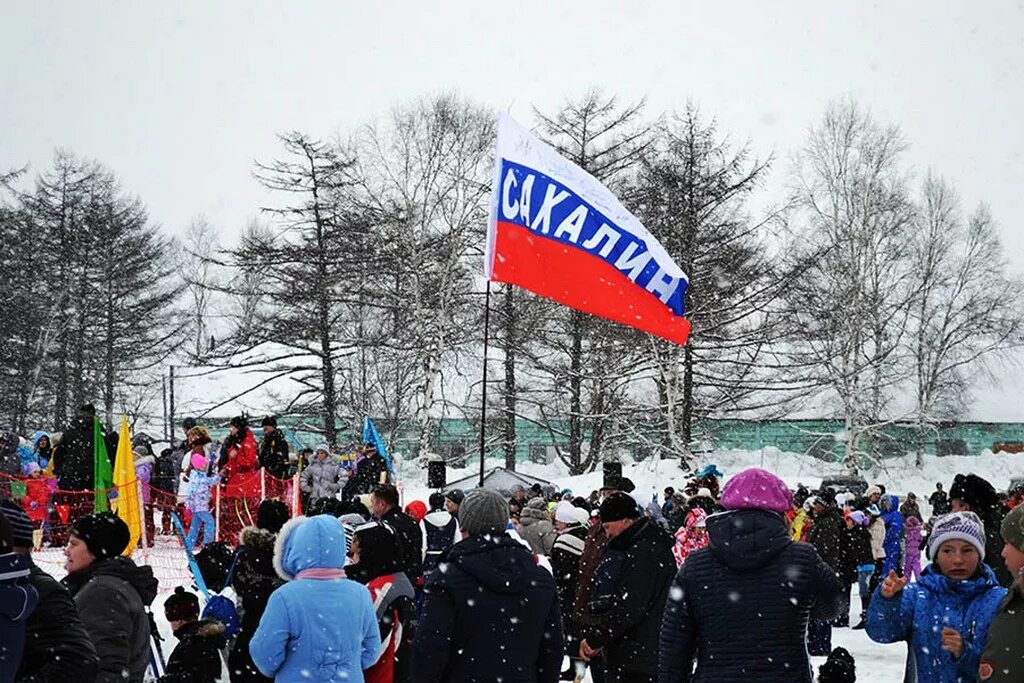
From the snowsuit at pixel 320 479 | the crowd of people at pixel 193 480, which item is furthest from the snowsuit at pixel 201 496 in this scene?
the snowsuit at pixel 320 479

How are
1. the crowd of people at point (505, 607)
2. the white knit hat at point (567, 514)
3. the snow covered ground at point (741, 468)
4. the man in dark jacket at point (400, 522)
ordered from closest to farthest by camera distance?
the crowd of people at point (505, 607)
the man in dark jacket at point (400, 522)
the white knit hat at point (567, 514)
the snow covered ground at point (741, 468)

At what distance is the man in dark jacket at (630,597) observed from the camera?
218 inches

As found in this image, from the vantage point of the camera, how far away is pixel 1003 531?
13.8ft

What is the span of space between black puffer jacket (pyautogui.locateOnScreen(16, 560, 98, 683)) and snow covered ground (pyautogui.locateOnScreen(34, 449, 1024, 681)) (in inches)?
349

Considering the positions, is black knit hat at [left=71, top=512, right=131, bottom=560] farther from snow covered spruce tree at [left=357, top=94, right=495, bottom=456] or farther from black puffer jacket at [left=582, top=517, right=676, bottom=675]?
snow covered spruce tree at [left=357, top=94, right=495, bottom=456]

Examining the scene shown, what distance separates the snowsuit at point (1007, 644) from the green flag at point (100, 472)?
11.9 metres

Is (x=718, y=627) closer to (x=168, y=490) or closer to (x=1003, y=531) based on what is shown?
(x=1003, y=531)

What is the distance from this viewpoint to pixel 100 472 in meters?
14.1

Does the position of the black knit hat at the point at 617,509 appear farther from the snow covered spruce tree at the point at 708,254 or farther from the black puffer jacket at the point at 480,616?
the snow covered spruce tree at the point at 708,254

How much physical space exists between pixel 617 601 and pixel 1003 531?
1.93 meters

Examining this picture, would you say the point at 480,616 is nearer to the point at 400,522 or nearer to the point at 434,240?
the point at 400,522

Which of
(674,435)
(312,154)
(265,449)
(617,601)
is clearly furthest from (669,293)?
(312,154)

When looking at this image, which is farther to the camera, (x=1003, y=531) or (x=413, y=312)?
(x=413, y=312)

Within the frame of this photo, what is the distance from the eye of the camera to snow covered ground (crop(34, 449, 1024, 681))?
1381 cm
